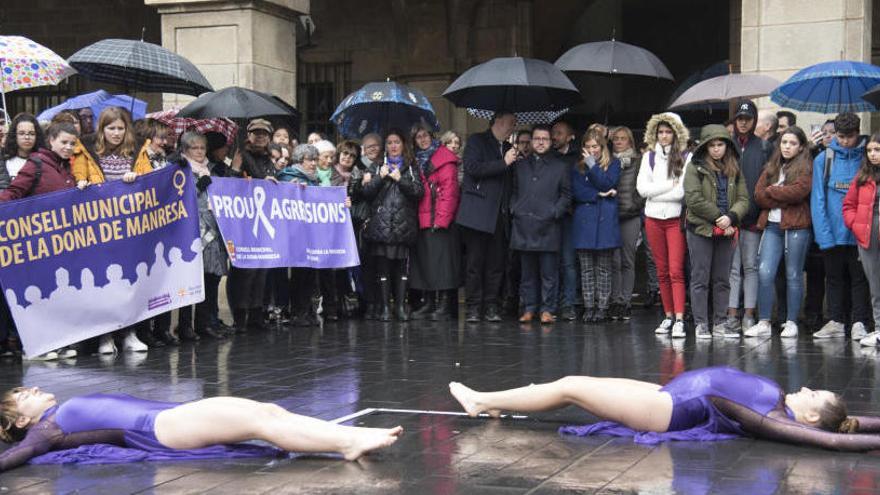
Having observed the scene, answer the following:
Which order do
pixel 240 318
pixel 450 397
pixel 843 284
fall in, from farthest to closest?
pixel 240 318
pixel 843 284
pixel 450 397

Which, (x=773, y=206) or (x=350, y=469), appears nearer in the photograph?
(x=350, y=469)

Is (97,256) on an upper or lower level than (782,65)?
lower

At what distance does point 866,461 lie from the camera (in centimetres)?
609

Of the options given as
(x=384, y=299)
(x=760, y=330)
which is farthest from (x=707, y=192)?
(x=384, y=299)

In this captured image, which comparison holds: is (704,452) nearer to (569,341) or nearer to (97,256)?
(569,341)

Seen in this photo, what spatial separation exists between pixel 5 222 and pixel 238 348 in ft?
7.56

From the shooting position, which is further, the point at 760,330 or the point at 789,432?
the point at 760,330

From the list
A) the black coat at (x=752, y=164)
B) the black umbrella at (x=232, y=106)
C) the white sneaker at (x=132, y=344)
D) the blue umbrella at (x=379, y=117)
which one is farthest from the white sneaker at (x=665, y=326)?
the white sneaker at (x=132, y=344)

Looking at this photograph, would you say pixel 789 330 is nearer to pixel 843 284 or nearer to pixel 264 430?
pixel 843 284

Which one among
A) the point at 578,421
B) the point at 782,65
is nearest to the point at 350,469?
the point at 578,421

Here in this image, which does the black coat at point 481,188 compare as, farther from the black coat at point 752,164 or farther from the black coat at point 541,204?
the black coat at point 752,164

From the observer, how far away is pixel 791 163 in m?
11.6

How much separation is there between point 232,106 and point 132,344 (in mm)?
2638

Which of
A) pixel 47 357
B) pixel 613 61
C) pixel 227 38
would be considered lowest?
pixel 47 357
